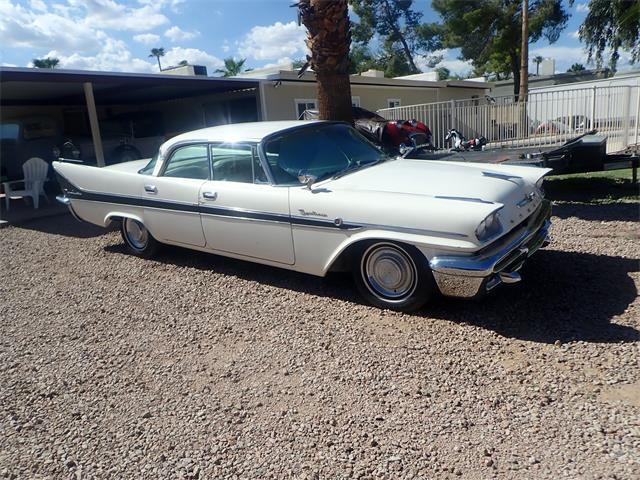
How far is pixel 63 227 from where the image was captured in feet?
28.2

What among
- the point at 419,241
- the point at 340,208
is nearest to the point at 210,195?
the point at 340,208

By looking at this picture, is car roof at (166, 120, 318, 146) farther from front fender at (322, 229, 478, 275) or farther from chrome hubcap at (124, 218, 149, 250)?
front fender at (322, 229, 478, 275)

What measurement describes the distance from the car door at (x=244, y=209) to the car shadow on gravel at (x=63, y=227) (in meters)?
3.69

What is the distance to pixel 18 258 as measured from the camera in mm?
6719

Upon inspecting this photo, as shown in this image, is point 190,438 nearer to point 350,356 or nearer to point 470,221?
point 350,356

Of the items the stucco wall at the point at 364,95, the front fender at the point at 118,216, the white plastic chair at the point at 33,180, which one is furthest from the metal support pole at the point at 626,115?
the white plastic chair at the point at 33,180

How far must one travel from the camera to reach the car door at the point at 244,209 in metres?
4.36

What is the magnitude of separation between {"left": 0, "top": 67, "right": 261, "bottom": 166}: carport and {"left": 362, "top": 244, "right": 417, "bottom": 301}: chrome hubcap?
780 centimetres

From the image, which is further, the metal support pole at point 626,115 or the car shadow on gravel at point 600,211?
the metal support pole at point 626,115

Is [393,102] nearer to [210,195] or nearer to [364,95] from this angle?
[364,95]

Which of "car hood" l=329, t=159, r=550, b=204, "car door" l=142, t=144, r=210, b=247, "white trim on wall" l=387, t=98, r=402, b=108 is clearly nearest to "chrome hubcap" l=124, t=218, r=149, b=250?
"car door" l=142, t=144, r=210, b=247

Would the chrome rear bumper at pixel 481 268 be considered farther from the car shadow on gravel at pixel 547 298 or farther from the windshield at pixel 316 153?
the windshield at pixel 316 153

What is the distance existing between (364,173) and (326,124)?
0.94 m

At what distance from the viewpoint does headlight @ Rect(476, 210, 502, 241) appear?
3.43m
